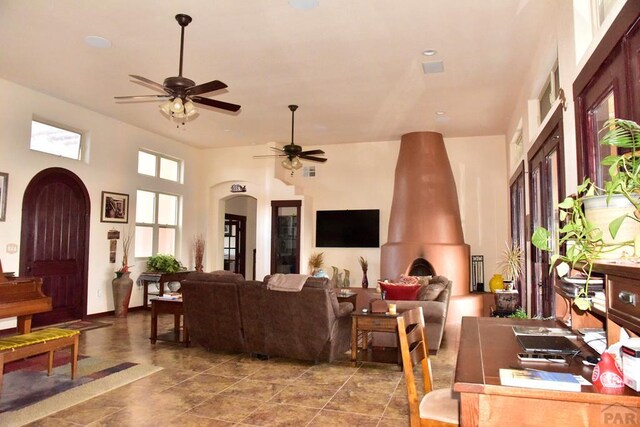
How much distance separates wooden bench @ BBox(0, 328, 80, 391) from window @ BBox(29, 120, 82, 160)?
12.3 ft

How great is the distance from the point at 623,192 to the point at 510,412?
0.77 m

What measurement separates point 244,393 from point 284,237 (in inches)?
245

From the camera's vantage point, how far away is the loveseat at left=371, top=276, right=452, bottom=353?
5.09 metres

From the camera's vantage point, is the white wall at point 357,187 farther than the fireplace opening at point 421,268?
Yes

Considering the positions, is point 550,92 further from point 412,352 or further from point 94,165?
point 94,165

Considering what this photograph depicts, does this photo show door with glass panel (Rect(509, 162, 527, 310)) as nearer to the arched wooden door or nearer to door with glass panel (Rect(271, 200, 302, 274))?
door with glass panel (Rect(271, 200, 302, 274))

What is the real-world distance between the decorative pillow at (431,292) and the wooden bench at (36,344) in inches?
149

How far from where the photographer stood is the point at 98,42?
4965 mm

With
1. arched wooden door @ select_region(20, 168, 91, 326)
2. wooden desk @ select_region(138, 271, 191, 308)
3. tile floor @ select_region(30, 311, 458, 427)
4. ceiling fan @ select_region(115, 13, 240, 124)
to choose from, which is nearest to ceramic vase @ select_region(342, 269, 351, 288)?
wooden desk @ select_region(138, 271, 191, 308)

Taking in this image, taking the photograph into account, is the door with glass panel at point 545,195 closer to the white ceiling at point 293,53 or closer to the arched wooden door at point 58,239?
the white ceiling at point 293,53

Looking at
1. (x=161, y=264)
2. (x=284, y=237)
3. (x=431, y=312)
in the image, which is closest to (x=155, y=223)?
(x=161, y=264)

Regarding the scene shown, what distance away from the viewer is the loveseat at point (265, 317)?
4.58 meters

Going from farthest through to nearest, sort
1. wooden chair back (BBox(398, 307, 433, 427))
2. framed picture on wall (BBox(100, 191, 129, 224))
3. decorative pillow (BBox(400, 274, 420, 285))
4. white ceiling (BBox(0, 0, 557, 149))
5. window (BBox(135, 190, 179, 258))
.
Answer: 1. window (BBox(135, 190, 179, 258))
2. framed picture on wall (BBox(100, 191, 129, 224))
3. decorative pillow (BBox(400, 274, 420, 285))
4. white ceiling (BBox(0, 0, 557, 149))
5. wooden chair back (BBox(398, 307, 433, 427))

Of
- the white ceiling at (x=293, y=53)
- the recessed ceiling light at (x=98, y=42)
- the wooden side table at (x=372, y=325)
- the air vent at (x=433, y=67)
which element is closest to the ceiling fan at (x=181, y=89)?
the white ceiling at (x=293, y=53)
